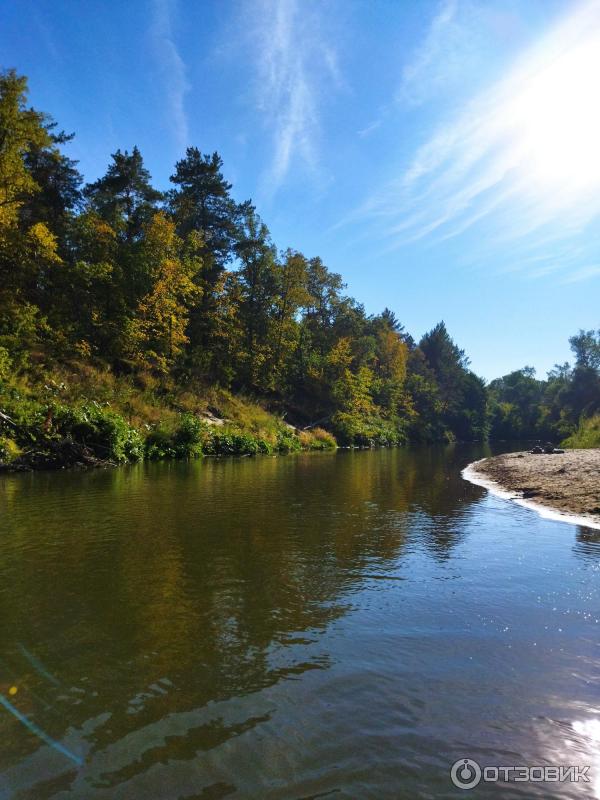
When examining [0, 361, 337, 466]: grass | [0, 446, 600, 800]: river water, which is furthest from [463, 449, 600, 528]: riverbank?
[0, 361, 337, 466]: grass

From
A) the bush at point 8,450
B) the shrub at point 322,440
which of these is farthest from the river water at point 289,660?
the shrub at point 322,440

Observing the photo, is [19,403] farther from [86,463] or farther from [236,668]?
[236,668]

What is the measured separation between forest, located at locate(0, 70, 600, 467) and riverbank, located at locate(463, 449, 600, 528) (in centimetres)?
1428

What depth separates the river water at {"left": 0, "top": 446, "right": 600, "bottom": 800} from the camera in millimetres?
2764

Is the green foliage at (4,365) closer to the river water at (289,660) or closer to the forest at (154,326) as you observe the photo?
the forest at (154,326)

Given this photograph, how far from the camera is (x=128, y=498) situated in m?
11.9

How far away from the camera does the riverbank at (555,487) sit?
36.2ft

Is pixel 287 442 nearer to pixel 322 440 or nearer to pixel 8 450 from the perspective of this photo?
pixel 322 440

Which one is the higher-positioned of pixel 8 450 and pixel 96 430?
pixel 96 430

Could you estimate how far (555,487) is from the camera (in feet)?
45.9

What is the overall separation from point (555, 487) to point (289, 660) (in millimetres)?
12558

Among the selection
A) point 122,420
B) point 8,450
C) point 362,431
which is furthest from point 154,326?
point 362,431

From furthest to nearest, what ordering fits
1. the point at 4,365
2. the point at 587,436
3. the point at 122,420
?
the point at 587,436, the point at 122,420, the point at 4,365

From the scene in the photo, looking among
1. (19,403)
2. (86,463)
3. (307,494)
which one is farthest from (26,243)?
(307,494)
